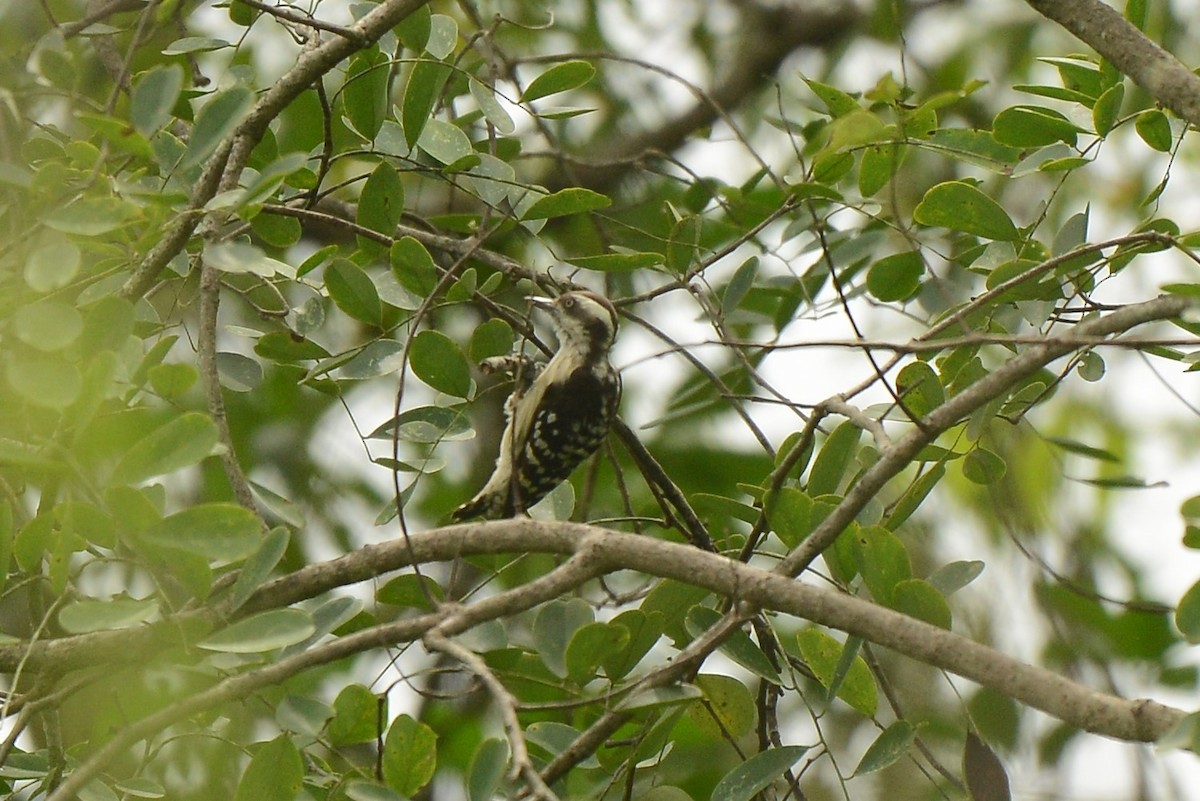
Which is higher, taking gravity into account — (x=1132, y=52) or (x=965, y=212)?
(x=1132, y=52)

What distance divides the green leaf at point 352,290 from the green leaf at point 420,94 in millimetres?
377

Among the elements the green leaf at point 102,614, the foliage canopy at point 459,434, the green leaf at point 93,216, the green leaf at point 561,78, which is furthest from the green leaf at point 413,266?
the green leaf at point 102,614

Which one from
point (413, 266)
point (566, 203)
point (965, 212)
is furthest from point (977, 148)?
point (413, 266)

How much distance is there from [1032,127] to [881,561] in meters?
1.21

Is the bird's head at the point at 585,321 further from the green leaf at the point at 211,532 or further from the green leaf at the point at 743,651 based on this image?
the green leaf at the point at 211,532

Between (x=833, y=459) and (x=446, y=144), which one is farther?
(x=446, y=144)

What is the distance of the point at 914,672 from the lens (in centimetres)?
727

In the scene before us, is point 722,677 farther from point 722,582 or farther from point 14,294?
point 14,294

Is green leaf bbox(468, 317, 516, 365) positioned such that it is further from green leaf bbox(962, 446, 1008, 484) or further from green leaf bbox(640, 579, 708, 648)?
green leaf bbox(962, 446, 1008, 484)

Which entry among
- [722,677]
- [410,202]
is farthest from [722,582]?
[410,202]

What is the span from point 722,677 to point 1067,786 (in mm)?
2604

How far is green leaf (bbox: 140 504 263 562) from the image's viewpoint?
88.4 inches

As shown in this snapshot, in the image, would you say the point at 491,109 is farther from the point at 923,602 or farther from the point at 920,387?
the point at 923,602

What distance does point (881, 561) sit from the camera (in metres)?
2.75
